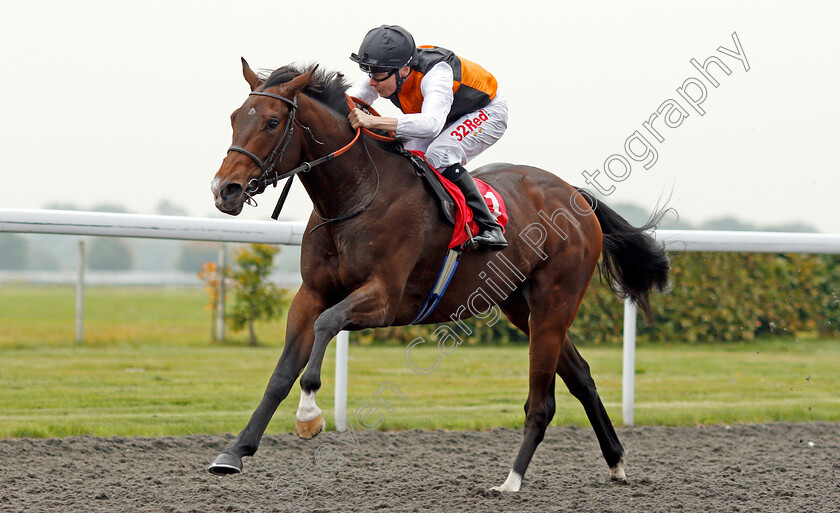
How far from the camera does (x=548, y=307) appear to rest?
4406 millimetres

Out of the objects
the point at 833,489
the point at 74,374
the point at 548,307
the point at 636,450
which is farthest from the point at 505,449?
the point at 74,374

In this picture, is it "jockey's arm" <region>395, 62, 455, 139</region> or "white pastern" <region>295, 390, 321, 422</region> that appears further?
"jockey's arm" <region>395, 62, 455, 139</region>

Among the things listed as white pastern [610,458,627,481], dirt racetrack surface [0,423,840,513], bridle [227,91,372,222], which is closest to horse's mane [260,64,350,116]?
bridle [227,91,372,222]

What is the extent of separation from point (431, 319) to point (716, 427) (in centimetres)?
299

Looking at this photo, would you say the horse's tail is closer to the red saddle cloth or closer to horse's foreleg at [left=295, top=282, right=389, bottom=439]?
the red saddle cloth

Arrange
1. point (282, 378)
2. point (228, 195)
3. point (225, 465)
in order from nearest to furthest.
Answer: point (225, 465) → point (228, 195) → point (282, 378)

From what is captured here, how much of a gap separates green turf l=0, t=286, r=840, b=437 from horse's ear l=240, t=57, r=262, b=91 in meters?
2.62

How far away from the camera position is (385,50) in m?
3.59

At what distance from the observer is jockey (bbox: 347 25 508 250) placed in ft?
11.8

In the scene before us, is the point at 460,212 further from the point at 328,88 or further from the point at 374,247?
the point at 328,88

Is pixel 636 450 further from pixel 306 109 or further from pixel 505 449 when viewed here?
pixel 306 109

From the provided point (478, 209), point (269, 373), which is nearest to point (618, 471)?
point (478, 209)

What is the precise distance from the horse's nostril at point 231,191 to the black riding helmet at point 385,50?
902mm

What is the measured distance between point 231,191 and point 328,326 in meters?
0.62
